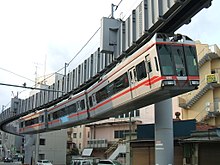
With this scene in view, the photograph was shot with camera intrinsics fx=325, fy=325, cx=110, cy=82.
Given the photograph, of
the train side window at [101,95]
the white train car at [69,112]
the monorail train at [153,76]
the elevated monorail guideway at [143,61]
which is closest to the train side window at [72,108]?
the white train car at [69,112]

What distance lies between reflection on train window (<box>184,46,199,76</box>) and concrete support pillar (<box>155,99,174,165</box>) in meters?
4.49

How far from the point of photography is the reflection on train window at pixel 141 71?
581 inches

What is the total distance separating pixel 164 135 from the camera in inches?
701

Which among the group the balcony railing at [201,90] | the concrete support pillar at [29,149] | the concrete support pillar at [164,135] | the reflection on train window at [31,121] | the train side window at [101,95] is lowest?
the concrete support pillar at [29,149]

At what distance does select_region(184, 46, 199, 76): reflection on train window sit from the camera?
1441 cm

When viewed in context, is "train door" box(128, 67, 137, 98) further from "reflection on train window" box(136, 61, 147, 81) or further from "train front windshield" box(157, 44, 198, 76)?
"train front windshield" box(157, 44, 198, 76)

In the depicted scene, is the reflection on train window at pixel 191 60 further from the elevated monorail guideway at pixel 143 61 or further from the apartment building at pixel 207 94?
the apartment building at pixel 207 94

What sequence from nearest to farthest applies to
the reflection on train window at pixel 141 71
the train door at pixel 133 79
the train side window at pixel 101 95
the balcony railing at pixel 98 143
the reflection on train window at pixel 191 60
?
the reflection on train window at pixel 191 60, the reflection on train window at pixel 141 71, the train door at pixel 133 79, the train side window at pixel 101 95, the balcony railing at pixel 98 143

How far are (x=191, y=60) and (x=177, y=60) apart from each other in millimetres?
777

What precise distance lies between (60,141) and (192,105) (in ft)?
109

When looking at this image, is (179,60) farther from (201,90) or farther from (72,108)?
(201,90)

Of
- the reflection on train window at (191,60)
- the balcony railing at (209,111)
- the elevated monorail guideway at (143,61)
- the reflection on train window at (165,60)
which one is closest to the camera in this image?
the reflection on train window at (165,60)

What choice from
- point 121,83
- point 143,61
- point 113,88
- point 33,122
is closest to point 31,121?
point 33,122

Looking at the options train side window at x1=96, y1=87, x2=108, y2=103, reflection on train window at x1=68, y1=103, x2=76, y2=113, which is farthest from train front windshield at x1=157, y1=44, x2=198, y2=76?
reflection on train window at x1=68, y1=103, x2=76, y2=113
